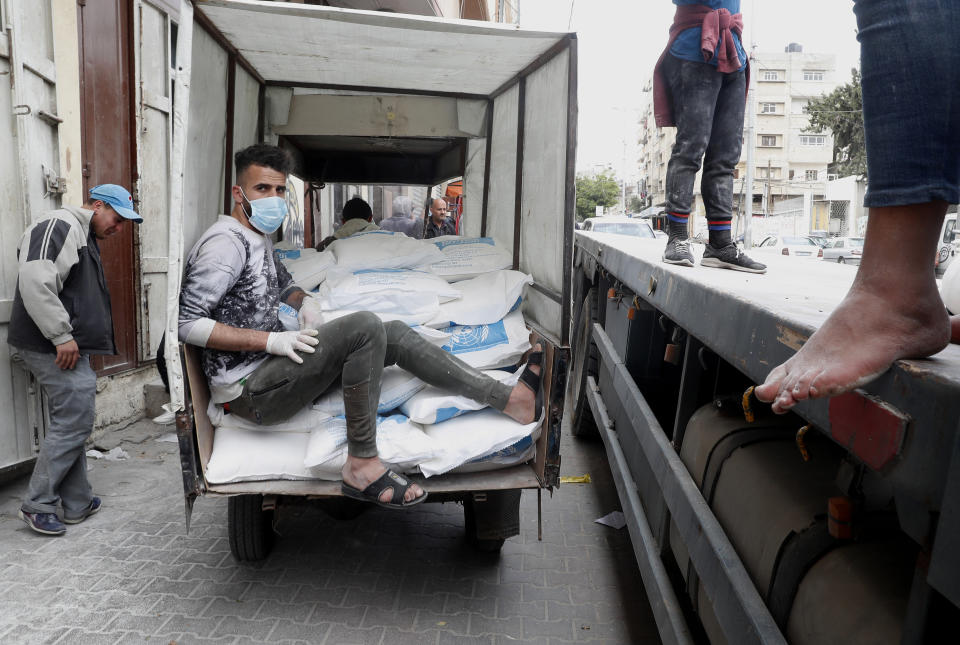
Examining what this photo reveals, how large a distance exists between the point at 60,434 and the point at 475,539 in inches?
95.0

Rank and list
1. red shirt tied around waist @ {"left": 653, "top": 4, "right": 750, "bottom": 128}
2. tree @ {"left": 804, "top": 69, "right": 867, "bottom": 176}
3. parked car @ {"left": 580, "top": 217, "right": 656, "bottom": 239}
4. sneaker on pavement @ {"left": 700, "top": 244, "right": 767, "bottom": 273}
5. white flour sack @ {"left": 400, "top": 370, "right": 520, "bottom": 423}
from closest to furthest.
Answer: white flour sack @ {"left": 400, "top": 370, "right": 520, "bottom": 423}, red shirt tied around waist @ {"left": 653, "top": 4, "right": 750, "bottom": 128}, sneaker on pavement @ {"left": 700, "top": 244, "right": 767, "bottom": 273}, parked car @ {"left": 580, "top": 217, "right": 656, "bottom": 239}, tree @ {"left": 804, "top": 69, "right": 867, "bottom": 176}

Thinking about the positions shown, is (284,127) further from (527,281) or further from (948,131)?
(948,131)

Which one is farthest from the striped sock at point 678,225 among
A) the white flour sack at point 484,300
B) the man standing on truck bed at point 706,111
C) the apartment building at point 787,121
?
the apartment building at point 787,121

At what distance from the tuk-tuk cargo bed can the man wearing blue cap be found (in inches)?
61.6

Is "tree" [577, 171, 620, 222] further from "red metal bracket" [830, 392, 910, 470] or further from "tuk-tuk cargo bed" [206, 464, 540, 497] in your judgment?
"red metal bracket" [830, 392, 910, 470]

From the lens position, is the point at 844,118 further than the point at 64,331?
Yes

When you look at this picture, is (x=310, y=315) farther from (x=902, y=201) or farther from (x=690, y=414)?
Answer: (x=902, y=201)

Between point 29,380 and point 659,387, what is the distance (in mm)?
3881

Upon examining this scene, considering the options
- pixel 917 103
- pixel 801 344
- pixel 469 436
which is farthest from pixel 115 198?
pixel 917 103

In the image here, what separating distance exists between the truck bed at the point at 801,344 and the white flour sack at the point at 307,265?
2055mm

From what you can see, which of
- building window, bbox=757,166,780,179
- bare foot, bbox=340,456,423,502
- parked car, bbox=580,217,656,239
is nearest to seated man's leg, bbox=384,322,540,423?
bare foot, bbox=340,456,423,502

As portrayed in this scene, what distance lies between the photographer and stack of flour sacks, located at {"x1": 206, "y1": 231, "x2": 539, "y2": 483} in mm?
2910

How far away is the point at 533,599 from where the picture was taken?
10.4 ft

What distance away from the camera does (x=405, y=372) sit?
3.31 metres
